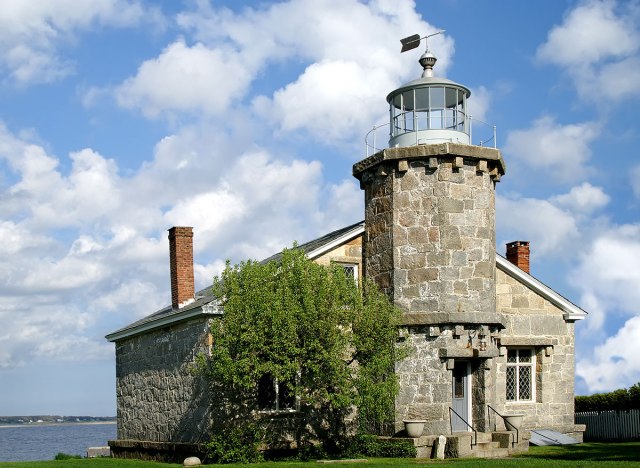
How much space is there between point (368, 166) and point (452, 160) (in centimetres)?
225

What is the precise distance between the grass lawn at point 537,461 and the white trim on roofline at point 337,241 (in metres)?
5.43

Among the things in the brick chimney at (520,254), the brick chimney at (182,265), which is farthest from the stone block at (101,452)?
the brick chimney at (520,254)

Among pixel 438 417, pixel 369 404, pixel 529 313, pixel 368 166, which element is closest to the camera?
pixel 369 404

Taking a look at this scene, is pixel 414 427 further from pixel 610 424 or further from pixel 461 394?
pixel 610 424

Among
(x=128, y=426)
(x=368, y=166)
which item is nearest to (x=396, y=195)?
(x=368, y=166)

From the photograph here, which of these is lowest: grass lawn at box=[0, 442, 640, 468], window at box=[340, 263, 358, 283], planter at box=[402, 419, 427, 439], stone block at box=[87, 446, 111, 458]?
stone block at box=[87, 446, 111, 458]

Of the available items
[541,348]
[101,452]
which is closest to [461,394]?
[541,348]

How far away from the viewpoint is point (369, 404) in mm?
19078

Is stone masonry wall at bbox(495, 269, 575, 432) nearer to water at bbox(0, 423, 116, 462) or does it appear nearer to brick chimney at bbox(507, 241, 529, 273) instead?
brick chimney at bbox(507, 241, 529, 273)

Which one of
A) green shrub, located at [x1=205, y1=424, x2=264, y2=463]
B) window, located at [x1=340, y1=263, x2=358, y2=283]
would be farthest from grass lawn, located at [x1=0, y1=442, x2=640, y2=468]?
window, located at [x1=340, y1=263, x2=358, y2=283]

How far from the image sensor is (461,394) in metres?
21.5

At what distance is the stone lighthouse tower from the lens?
2052 centimetres

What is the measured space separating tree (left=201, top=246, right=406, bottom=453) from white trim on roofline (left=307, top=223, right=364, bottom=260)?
1.58 meters

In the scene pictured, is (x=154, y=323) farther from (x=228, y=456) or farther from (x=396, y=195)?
(x=396, y=195)
